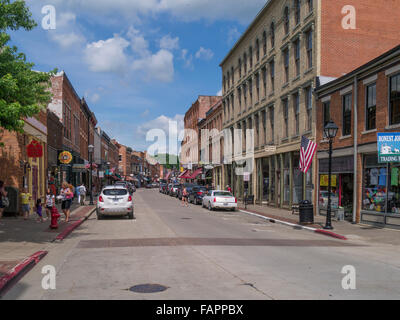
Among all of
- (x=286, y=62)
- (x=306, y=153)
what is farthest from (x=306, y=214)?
(x=286, y=62)

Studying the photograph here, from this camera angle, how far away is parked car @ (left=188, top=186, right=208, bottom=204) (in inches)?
1463

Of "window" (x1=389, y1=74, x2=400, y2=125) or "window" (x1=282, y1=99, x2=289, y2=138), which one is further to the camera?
"window" (x1=282, y1=99, x2=289, y2=138)

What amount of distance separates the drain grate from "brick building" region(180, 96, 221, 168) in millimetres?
61810

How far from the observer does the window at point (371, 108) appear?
63.8ft

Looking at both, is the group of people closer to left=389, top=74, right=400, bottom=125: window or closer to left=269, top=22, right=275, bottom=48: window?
left=389, top=74, right=400, bottom=125: window

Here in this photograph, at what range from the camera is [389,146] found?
1611 cm

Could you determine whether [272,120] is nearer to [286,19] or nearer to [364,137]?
[286,19]

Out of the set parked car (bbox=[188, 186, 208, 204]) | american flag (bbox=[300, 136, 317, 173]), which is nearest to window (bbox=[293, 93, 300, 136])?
american flag (bbox=[300, 136, 317, 173])

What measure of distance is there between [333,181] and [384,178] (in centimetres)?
495

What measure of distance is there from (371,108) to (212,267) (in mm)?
13638

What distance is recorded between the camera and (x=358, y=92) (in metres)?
20.6

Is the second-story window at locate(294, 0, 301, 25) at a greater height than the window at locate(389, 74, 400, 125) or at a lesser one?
greater

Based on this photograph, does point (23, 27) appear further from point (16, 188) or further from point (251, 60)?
point (251, 60)

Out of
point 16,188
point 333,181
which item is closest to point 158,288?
point 16,188
